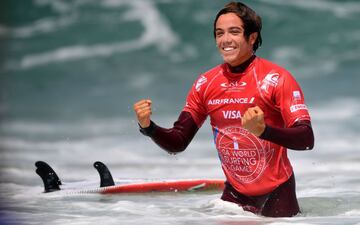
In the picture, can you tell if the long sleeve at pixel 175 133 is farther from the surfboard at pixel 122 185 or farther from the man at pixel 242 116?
the surfboard at pixel 122 185

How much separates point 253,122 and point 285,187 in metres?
1.04

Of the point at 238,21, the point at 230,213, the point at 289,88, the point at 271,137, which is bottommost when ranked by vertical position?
the point at 230,213

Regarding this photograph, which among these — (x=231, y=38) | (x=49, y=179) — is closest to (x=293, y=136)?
(x=231, y=38)

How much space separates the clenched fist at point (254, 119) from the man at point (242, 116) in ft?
1.89

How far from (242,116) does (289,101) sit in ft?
1.24

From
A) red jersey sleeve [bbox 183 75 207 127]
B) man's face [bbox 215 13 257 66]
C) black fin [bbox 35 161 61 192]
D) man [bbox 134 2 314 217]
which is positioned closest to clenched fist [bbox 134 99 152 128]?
man [bbox 134 2 314 217]

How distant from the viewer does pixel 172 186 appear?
28.4 feet

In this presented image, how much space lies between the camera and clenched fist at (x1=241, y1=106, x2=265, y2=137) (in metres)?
5.12

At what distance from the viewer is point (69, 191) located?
26.9ft

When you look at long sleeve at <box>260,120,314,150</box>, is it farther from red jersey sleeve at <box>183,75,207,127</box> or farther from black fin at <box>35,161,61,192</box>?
black fin at <box>35,161,61,192</box>

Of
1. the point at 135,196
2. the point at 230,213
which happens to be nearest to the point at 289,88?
the point at 230,213

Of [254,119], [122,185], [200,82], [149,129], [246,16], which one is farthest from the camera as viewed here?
[122,185]

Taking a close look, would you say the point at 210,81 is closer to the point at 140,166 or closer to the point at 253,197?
the point at 253,197

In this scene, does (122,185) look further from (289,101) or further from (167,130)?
(289,101)
